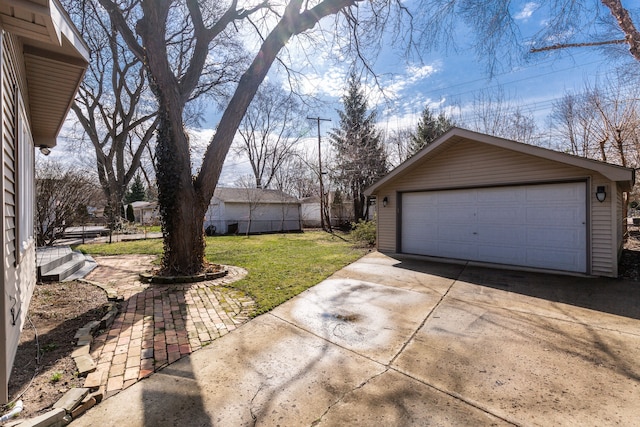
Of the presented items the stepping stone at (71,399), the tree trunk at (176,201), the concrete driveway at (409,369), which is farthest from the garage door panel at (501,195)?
the stepping stone at (71,399)

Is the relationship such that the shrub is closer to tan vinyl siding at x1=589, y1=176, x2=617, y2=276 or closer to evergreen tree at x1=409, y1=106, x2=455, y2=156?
tan vinyl siding at x1=589, y1=176, x2=617, y2=276

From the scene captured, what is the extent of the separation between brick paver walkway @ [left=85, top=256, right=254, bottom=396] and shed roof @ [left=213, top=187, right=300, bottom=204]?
1386cm

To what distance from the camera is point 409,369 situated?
9.20 feet

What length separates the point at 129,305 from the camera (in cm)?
452

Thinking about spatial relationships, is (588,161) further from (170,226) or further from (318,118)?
(318,118)

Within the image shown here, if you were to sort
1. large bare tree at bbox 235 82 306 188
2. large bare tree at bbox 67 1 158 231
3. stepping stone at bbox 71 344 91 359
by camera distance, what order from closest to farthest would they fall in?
stepping stone at bbox 71 344 91 359 < large bare tree at bbox 67 1 158 231 < large bare tree at bbox 235 82 306 188

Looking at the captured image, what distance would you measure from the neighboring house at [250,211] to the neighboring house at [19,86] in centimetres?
1445

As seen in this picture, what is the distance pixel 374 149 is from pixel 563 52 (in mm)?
14176

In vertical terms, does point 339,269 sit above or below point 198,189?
below

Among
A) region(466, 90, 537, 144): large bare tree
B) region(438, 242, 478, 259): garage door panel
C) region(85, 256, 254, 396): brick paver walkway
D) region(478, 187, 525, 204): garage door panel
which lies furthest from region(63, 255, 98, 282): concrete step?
region(466, 90, 537, 144): large bare tree

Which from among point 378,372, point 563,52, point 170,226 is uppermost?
point 563,52

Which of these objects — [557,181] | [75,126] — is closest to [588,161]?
[557,181]

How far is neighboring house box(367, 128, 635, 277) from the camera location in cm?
620

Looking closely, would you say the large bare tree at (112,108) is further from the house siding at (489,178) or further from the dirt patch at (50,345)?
the house siding at (489,178)
